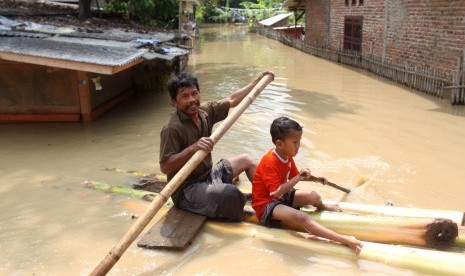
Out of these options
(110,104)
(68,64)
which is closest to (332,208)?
(68,64)

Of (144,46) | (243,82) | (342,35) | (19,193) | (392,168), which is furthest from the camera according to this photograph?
(342,35)

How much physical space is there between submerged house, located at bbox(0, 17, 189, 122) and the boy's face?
3765mm

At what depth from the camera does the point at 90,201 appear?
4715 millimetres

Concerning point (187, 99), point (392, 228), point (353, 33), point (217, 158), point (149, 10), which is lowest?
point (217, 158)

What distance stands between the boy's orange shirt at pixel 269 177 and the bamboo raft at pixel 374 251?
21 centimetres

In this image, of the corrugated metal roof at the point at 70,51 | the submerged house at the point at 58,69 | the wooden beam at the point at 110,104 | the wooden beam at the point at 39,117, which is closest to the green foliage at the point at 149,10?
the wooden beam at the point at 110,104

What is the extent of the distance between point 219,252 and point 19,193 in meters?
2.87

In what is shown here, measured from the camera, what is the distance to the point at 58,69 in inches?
305

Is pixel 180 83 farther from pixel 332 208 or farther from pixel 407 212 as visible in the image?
pixel 407 212

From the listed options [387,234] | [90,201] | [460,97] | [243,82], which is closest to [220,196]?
[387,234]

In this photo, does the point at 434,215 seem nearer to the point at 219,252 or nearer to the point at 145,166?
the point at 219,252

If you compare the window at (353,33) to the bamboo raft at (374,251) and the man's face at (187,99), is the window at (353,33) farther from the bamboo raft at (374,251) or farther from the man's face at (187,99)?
the bamboo raft at (374,251)

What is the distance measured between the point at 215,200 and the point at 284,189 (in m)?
0.66

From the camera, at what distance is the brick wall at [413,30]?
10523 mm
